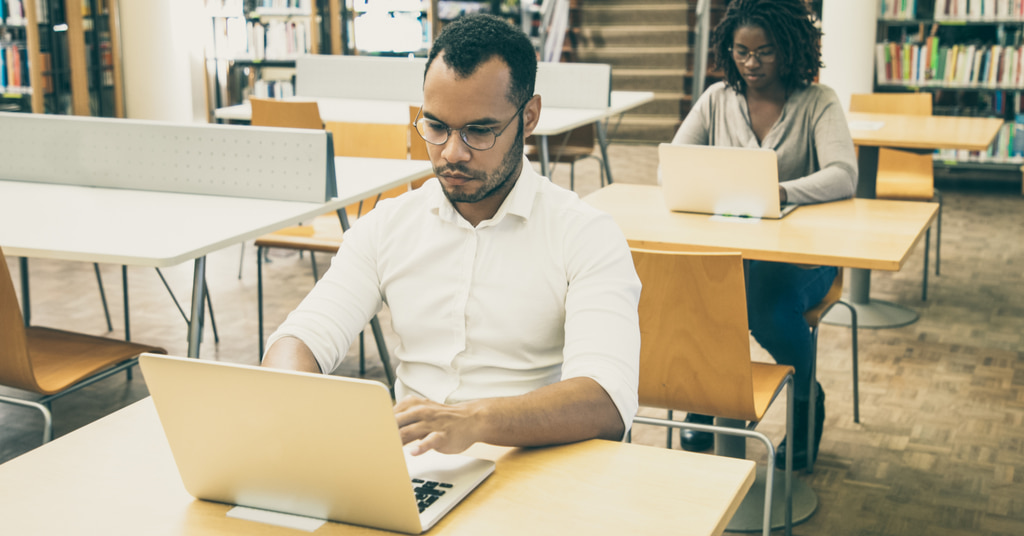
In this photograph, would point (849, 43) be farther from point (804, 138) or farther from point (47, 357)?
point (47, 357)

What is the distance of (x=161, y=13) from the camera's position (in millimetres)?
7363

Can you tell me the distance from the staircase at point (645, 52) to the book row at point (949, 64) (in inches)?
83.8

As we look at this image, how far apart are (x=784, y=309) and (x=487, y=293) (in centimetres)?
124

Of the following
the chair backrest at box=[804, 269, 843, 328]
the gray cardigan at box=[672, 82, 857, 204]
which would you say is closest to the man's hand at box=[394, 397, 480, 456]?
the chair backrest at box=[804, 269, 843, 328]

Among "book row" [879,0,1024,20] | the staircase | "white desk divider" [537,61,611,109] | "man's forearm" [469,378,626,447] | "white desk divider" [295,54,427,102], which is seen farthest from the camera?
the staircase

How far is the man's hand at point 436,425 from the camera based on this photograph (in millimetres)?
1053

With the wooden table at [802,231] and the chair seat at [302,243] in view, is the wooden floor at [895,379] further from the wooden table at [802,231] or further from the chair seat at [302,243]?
the wooden table at [802,231]

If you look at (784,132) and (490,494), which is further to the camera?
(784,132)

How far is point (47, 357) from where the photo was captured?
86.7 inches

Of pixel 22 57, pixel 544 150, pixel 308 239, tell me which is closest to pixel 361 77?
pixel 544 150

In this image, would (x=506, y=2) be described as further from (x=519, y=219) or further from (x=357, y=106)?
(x=519, y=219)

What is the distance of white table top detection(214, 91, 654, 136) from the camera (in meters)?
4.42

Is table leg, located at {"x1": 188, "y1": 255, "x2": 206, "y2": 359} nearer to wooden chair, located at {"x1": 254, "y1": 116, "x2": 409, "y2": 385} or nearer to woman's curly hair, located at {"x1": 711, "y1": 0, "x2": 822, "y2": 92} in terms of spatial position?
wooden chair, located at {"x1": 254, "y1": 116, "x2": 409, "y2": 385}

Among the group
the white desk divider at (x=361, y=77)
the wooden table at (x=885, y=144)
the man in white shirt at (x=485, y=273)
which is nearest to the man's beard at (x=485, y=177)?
the man in white shirt at (x=485, y=273)
